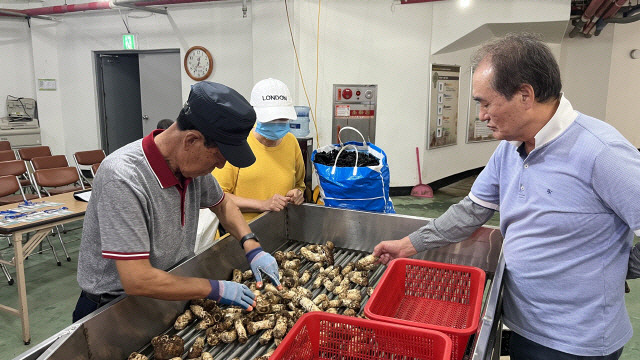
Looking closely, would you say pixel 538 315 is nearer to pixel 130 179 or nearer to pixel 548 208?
pixel 548 208

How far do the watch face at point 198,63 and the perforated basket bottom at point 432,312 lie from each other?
593cm

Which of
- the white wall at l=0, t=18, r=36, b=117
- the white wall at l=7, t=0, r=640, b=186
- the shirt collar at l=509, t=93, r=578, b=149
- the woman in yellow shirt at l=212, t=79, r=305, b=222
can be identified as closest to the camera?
the shirt collar at l=509, t=93, r=578, b=149

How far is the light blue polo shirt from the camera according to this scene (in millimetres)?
1106

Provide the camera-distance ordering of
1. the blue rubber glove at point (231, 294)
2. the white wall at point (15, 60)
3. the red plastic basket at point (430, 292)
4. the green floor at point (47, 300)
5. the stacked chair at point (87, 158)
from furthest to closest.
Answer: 1. the white wall at point (15, 60)
2. the stacked chair at point (87, 158)
3. the green floor at point (47, 300)
4. the red plastic basket at point (430, 292)
5. the blue rubber glove at point (231, 294)

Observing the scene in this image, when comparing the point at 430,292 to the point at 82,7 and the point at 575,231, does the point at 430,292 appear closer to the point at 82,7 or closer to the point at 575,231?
the point at 575,231

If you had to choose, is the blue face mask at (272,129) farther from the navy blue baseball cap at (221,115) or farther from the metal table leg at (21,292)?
the metal table leg at (21,292)

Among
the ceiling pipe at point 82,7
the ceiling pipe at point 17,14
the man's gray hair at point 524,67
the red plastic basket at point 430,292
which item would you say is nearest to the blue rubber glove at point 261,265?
the red plastic basket at point 430,292

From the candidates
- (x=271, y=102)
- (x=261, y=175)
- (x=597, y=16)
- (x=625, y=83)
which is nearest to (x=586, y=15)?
(x=597, y=16)

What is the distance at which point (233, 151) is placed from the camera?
117 centimetres

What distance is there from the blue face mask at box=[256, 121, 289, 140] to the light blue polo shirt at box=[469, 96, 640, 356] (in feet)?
3.91

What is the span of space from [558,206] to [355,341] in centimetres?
67

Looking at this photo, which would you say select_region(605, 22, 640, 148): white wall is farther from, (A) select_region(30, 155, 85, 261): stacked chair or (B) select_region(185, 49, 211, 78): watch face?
(A) select_region(30, 155, 85, 261): stacked chair

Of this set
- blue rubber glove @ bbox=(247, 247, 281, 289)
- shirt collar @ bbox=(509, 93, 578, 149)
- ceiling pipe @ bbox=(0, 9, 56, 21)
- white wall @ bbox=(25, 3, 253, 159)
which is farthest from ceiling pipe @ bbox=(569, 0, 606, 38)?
ceiling pipe @ bbox=(0, 9, 56, 21)

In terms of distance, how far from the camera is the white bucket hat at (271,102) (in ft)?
6.89
